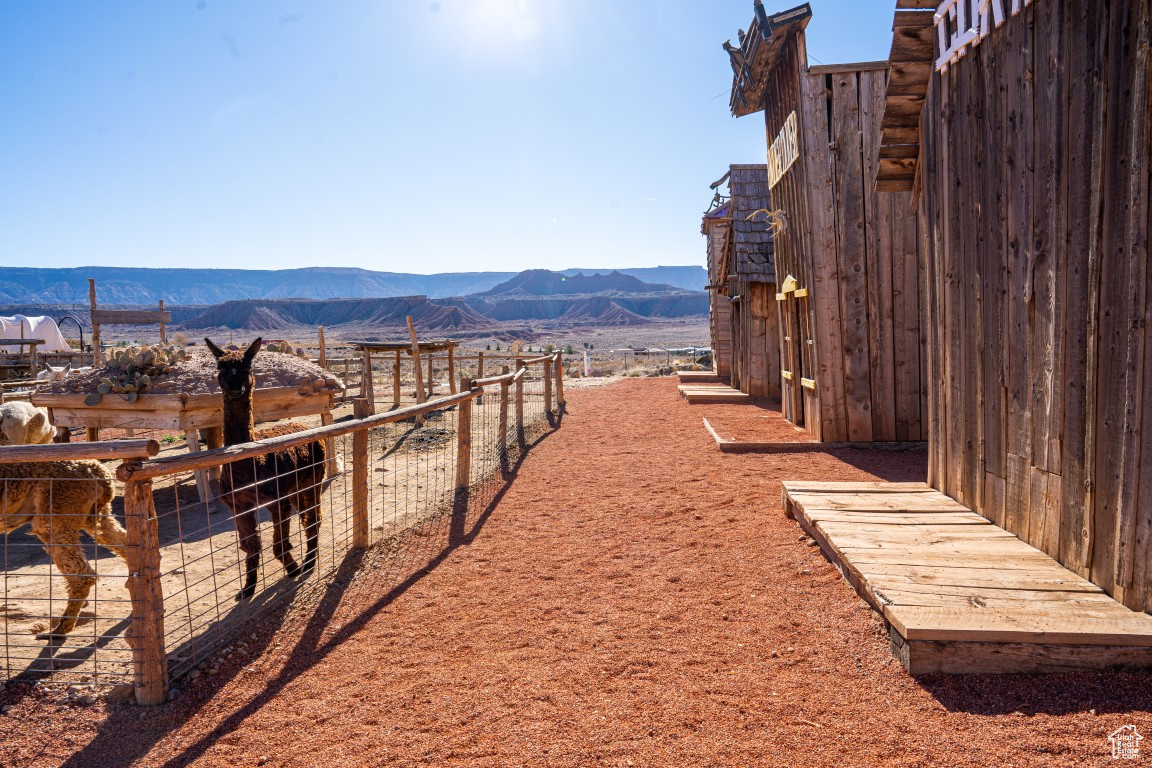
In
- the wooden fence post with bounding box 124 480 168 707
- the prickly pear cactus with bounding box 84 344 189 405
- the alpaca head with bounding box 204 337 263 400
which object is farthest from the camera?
the prickly pear cactus with bounding box 84 344 189 405

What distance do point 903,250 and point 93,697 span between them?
869 centimetres

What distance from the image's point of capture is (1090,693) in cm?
271

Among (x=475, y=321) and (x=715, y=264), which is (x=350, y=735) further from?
(x=475, y=321)

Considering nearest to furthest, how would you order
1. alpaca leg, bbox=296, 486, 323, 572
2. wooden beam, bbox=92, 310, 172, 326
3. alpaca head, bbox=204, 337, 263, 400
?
alpaca head, bbox=204, 337, 263, 400 < alpaca leg, bbox=296, 486, 323, 572 < wooden beam, bbox=92, 310, 172, 326

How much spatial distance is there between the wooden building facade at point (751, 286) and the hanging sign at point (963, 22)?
7580 mm

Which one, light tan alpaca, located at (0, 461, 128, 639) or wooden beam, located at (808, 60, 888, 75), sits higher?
wooden beam, located at (808, 60, 888, 75)

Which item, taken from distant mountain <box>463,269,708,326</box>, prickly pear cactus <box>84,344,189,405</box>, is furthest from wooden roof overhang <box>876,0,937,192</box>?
distant mountain <box>463,269,708,326</box>

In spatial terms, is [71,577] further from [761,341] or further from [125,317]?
[125,317]

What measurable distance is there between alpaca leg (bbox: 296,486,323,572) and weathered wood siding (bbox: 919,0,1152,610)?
15.8 ft

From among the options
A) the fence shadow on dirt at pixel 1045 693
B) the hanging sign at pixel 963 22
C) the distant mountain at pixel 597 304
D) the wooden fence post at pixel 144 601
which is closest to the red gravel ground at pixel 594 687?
the fence shadow on dirt at pixel 1045 693

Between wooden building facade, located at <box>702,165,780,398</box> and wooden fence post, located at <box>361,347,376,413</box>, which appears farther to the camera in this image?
wooden fence post, located at <box>361,347,376,413</box>

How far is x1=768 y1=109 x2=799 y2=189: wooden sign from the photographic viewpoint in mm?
8984

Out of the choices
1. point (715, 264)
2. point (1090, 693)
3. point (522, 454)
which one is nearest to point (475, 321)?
point (715, 264)

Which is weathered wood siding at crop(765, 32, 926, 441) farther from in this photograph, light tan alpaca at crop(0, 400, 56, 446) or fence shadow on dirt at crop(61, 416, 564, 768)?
light tan alpaca at crop(0, 400, 56, 446)
